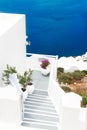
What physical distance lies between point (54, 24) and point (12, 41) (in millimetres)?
→ 24411

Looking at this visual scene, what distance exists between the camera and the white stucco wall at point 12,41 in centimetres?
1357

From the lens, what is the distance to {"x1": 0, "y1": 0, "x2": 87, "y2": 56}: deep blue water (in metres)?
38.0

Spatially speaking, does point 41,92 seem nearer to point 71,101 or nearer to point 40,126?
point 40,126

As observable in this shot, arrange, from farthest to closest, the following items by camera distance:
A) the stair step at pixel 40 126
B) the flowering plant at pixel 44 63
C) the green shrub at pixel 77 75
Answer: the green shrub at pixel 77 75, the flowering plant at pixel 44 63, the stair step at pixel 40 126

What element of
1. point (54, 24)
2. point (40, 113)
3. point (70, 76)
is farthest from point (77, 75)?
point (54, 24)

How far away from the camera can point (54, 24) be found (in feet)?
128

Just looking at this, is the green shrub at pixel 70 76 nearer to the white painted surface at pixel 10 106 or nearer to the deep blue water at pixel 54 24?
the white painted surface at pixel 10 106

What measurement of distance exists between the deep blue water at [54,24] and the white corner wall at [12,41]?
791 inches

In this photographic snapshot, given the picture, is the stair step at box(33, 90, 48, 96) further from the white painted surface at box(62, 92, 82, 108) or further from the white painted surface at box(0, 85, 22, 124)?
the white painted surface at box(62, 92, 82, 108)

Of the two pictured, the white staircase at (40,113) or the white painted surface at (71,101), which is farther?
the white staircase at (40,113)

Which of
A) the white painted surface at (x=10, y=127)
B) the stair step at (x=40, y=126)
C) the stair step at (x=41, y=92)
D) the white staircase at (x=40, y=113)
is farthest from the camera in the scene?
the stair step at (x=41, y=92)

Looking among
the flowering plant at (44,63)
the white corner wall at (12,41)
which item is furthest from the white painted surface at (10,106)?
the flowering plant at (44,63)

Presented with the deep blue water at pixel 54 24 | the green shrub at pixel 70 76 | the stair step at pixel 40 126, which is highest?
the deep blue water at pixel 54 24

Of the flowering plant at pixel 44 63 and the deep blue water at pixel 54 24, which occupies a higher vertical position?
the deep blue water at pixel 54 24
